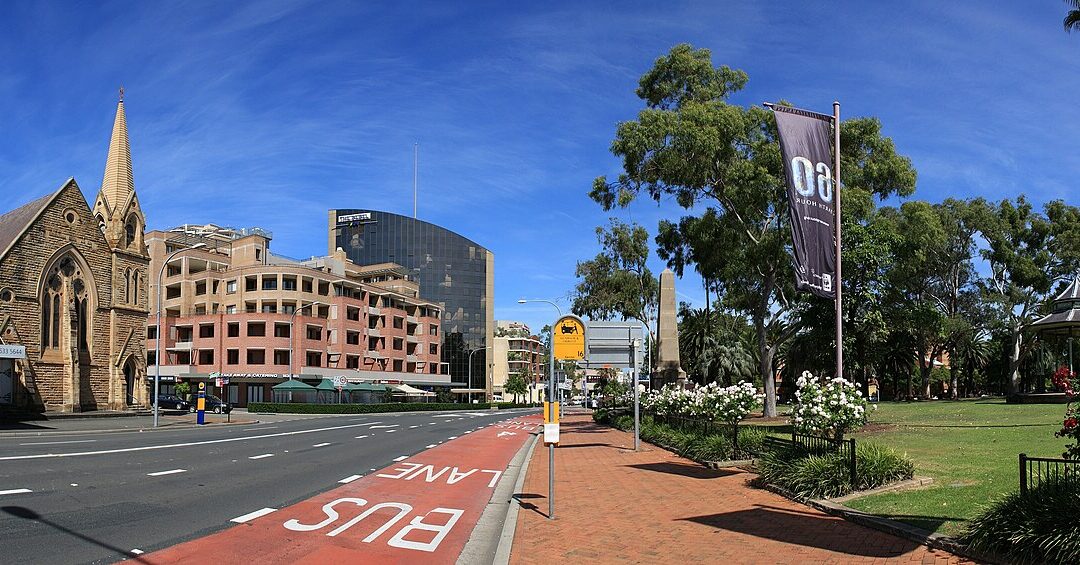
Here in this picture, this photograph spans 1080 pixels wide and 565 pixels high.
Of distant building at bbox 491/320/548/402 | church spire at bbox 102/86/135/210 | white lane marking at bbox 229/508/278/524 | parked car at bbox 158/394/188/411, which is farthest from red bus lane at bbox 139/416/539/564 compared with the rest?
distant building at bbox 491/320/548/402

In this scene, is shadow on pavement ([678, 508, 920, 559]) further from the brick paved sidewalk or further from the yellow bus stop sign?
the yellow bus stop sign

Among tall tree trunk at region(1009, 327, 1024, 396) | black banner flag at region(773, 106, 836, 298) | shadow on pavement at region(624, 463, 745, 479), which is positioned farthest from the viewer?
tall tree trunk at region(1009, 327, 1024, 396)

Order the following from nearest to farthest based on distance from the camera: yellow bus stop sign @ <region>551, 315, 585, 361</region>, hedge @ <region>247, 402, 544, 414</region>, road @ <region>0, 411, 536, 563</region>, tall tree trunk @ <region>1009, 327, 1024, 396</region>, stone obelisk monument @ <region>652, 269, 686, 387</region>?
road @ <region>0, 411, 536, 563</region>
yellow bus stop sign @ <region>551, 315, 585, 361</region>
stone obelisk monument @ <region>652, 269, 686, 387</region>
tall tree trunk @ <region>1009, 327, 1024, 396</region>
hedge @ <region>247, 402, 544, 414</region>

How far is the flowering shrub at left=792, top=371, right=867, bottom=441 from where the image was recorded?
12.6 m

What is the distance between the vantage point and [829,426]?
12711mm

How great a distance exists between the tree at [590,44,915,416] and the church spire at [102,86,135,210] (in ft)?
121

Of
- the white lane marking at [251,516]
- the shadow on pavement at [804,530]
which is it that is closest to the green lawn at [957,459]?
the shadow on pavement at [804,530]

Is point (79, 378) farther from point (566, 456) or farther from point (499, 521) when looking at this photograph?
point (499, 521)

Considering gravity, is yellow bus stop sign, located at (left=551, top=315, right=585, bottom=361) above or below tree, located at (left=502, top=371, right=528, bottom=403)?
above

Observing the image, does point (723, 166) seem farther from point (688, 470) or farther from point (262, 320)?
point (262, 320)

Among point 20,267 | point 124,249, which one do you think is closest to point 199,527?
point 20,267

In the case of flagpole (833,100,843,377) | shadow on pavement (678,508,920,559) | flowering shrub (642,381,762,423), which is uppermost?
flagpole (833,100,843,377)

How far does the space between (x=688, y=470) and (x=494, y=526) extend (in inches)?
275

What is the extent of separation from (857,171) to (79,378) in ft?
147
